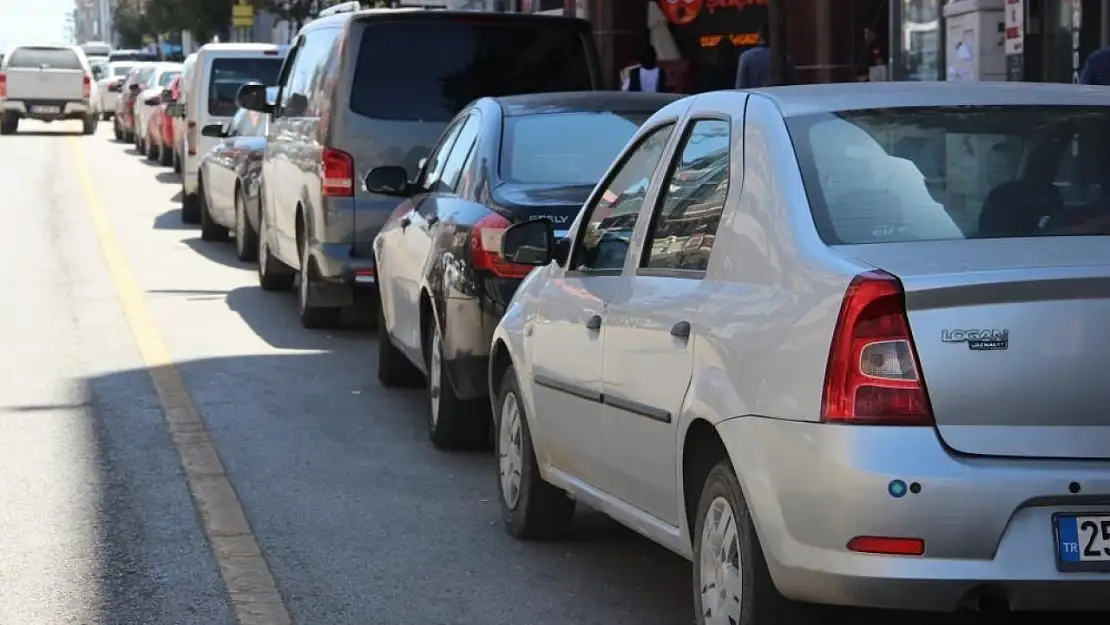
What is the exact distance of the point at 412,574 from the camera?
23.1 ft

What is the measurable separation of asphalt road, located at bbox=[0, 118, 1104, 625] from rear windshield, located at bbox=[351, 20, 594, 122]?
1.58 m

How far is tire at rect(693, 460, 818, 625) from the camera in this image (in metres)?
5.17

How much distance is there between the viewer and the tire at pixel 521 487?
743 centimetres

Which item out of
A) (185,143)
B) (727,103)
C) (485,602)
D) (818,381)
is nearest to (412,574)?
(485,602)

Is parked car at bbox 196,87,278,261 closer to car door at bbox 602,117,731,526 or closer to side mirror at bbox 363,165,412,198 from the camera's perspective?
side mirror at bbox 363,165,412,198

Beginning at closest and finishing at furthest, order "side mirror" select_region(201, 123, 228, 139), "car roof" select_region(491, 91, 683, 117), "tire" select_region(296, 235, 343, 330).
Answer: "car roof" select_region(491, 91, 683, 117)
"tire" select_region(296, 235, 343, 330)
"side mirror" select_region(201, 123, 228, 139)

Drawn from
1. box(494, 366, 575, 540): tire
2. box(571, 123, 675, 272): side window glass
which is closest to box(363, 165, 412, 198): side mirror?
box(494, 366, 575, 540): tire

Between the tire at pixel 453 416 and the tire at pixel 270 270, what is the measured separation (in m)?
6.50

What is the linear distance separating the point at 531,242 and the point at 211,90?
54.0 ft

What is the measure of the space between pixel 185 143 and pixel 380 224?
10850 millimetres

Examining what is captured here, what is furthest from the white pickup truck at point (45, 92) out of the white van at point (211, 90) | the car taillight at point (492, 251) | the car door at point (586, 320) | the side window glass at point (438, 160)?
the car door at point (586, 320)

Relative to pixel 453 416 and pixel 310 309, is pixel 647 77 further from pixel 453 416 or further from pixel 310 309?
pixel 453 416

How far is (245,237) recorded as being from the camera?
1862cm

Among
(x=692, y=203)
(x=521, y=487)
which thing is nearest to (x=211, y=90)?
(x=521, y=487)
